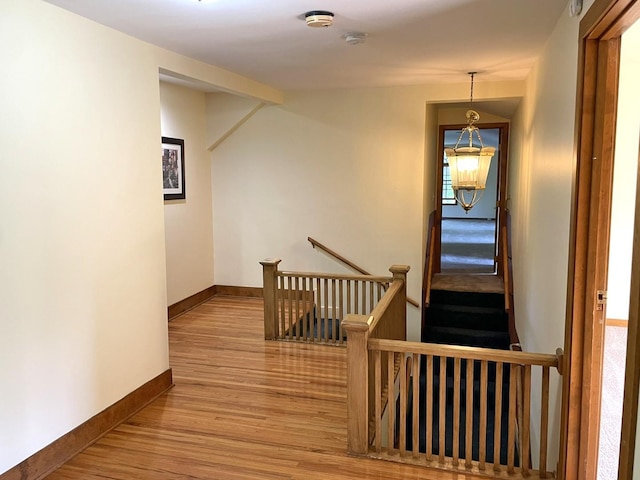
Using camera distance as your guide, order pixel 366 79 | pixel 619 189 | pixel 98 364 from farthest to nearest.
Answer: pixel 366 79, pixel 619 189, pixel 98 364

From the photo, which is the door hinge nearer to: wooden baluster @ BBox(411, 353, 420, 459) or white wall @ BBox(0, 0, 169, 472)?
wooden baluster @ BBox(411, 353, 420, 459)

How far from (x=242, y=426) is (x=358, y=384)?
0.88 meters

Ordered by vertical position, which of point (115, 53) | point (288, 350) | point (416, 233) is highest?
point (115, 53)

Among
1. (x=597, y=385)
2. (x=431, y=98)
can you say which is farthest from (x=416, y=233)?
(x=597, y=385)

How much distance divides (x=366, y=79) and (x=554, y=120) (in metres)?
2.31

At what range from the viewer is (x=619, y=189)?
11.9 feet

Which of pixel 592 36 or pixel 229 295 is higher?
pixel 592 36

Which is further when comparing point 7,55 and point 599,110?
point 7,55

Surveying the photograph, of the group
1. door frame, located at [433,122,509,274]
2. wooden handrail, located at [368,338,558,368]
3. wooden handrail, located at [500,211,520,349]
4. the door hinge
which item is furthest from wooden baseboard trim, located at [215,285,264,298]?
the door hinge

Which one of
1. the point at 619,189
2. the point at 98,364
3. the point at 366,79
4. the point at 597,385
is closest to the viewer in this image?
the point at 597,385

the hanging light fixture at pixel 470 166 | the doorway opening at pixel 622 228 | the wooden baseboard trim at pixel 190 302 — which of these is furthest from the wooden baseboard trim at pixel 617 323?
the wooden baseboard trim at pixel 190 302

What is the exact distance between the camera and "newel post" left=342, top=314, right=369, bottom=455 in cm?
272

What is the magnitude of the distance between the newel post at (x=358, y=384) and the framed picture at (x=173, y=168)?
3.41 m

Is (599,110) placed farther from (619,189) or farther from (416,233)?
(416,233)
